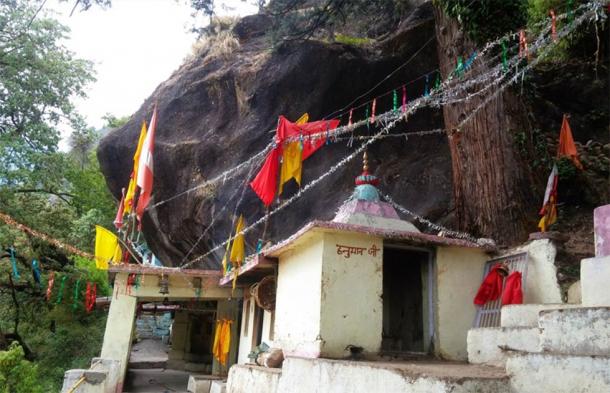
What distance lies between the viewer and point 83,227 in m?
21.4

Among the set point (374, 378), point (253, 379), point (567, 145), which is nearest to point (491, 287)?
point (374, 378)

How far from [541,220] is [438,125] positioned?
7638 mm

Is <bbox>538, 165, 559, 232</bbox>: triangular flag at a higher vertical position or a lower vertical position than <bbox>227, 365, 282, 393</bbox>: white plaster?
higher

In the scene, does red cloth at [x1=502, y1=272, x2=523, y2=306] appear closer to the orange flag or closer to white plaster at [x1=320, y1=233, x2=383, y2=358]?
white plaster at [x1=320, y1=233, x2=383, y2=358]

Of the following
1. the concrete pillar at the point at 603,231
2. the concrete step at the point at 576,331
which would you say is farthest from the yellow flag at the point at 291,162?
the concrete step at the point at 576,331

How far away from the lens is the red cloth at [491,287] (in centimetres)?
746

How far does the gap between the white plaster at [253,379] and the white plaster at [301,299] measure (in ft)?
1.67

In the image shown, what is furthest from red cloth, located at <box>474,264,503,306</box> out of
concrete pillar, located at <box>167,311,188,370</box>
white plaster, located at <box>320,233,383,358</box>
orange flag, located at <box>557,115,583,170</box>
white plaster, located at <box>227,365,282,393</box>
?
concrete pillar, located at <box>167,311,188,370</box>

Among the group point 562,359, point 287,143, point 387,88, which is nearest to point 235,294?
point 287,143

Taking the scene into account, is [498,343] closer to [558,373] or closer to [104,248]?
[558,373]

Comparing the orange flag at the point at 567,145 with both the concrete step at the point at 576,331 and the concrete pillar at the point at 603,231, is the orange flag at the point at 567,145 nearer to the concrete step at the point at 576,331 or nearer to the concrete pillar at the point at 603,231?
the concrete pillar at the point at 603,231

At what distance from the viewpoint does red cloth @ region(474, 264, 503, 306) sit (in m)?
7.46

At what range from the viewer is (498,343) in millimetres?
5672

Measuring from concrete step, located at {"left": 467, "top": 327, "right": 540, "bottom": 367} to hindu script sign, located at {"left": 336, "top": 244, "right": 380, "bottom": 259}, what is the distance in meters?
1.89
